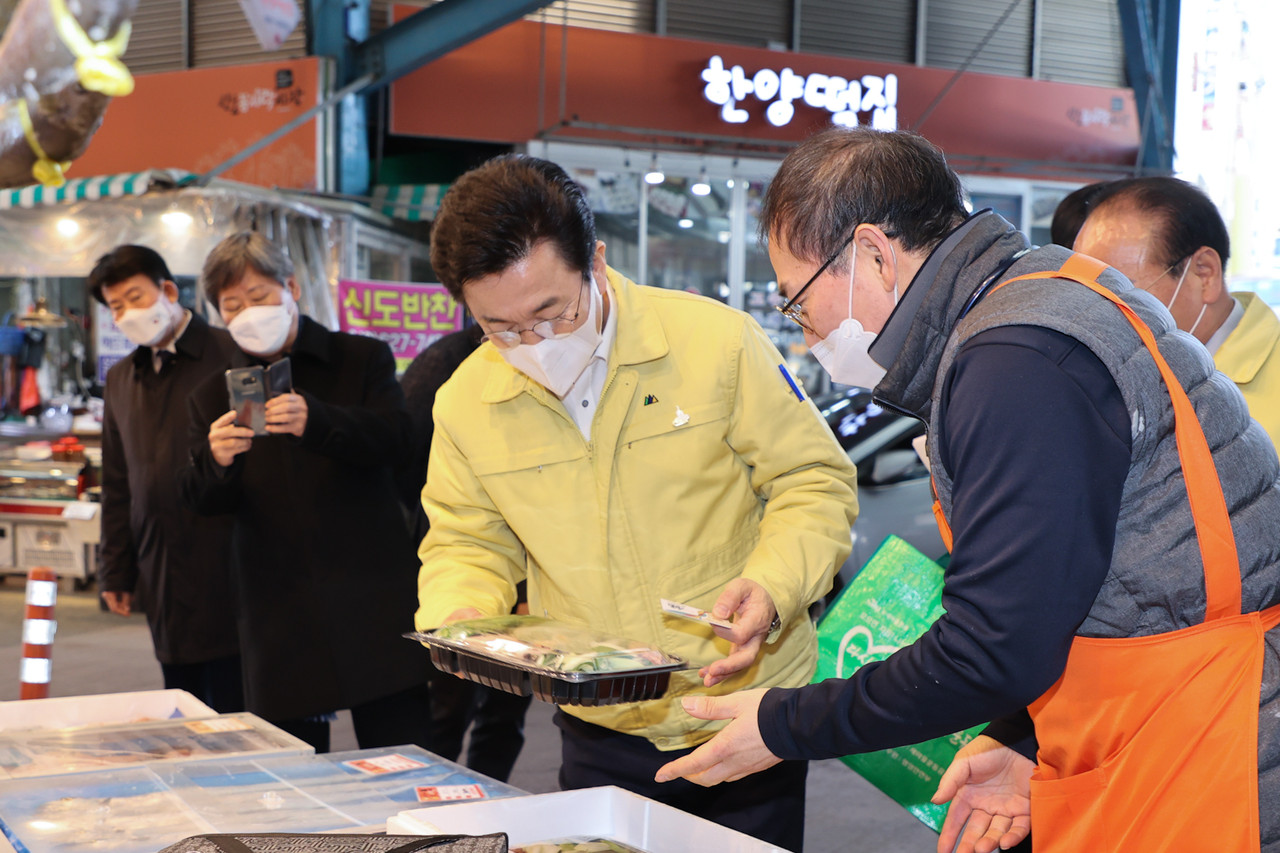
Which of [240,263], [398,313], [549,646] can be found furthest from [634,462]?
[398,313]

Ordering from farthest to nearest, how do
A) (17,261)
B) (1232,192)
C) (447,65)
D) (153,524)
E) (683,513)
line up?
(447,65) → (17,261) → (1232,192) → (153,524) → (683,513)

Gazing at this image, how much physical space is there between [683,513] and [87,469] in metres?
6.31

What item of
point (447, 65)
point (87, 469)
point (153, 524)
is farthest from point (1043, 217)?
point (153, 524)

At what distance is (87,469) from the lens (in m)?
7.01

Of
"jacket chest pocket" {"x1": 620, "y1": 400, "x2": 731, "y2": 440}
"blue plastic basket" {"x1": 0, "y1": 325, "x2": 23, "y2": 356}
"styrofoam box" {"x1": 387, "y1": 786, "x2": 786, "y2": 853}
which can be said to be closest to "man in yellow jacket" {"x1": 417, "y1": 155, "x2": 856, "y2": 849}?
"jacket chest pocket" {"x1": 620, "y1": 400, "x2": 731, "y2": 440}

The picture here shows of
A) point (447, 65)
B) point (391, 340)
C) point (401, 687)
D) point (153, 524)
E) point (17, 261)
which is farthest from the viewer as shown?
point (447, 65)

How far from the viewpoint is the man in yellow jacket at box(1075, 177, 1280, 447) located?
2.05 m

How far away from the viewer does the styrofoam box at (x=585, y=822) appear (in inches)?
52.1

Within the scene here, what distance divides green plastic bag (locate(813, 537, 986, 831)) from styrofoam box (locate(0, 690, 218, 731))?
4.14 feet

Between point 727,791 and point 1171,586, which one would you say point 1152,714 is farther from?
point 727,791

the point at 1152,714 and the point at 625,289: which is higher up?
the point at 625,289

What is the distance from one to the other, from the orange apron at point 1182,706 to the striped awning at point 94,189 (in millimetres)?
6496

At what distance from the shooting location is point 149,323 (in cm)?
321

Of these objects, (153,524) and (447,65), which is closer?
(153,524)
